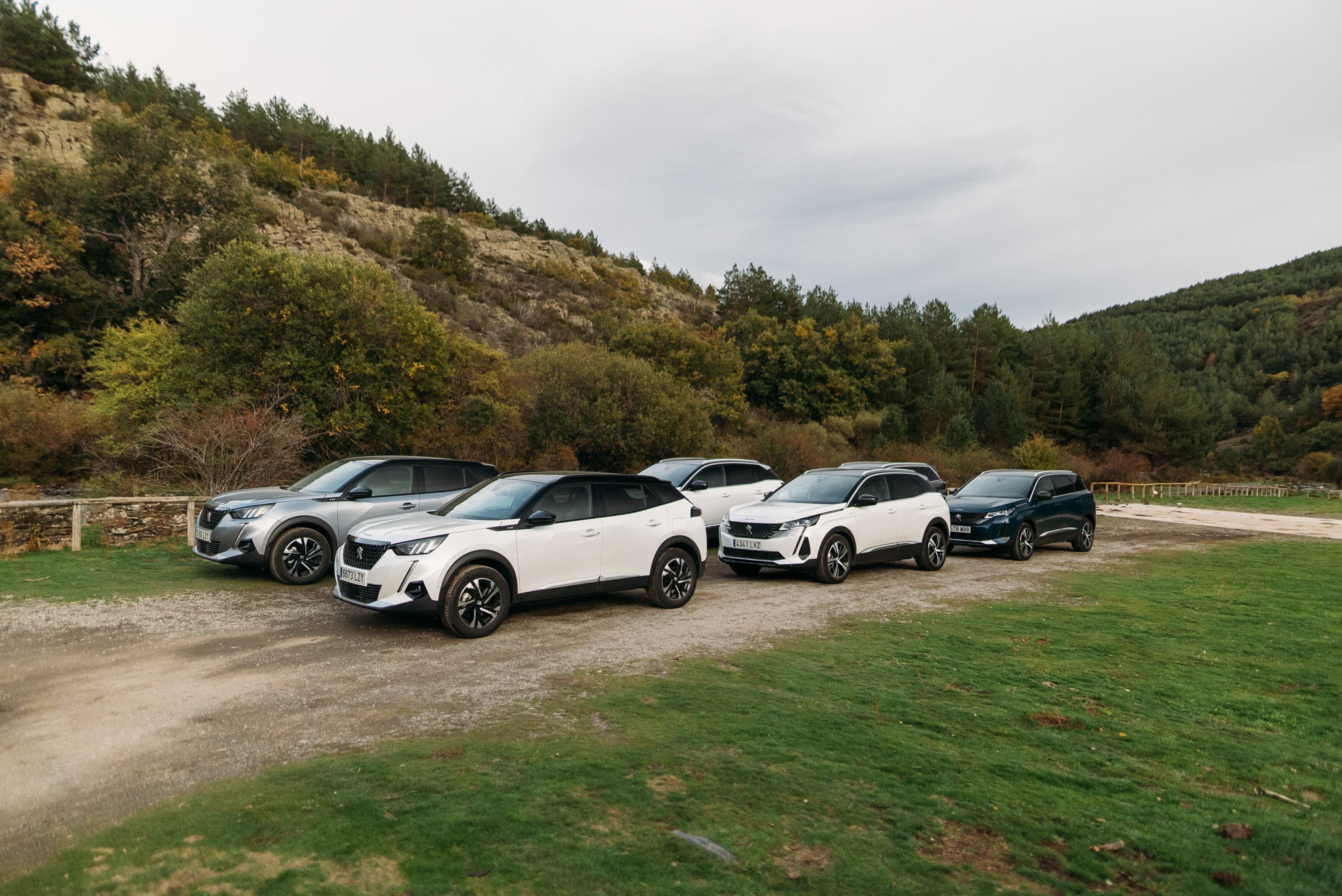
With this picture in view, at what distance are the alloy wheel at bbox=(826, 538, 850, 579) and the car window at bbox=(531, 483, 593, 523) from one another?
4429 millimetres

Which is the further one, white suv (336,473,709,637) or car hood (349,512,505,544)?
car hood (349,512,505,544)

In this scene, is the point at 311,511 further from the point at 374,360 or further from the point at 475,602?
the point at 374,360

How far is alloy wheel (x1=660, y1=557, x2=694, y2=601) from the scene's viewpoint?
390 inches

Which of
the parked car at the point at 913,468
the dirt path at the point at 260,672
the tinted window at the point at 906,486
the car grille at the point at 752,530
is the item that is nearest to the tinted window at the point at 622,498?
the dirt path at the point at 260,672

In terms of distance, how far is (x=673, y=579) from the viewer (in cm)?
1001

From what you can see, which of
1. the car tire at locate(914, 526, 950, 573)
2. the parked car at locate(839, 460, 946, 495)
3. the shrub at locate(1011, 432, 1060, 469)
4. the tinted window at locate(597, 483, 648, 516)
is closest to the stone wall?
the tinted window at locate(597, 483, 648, 516)

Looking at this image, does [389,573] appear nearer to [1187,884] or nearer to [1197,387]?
[1187,884]

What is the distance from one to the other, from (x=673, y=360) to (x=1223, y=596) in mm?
35284

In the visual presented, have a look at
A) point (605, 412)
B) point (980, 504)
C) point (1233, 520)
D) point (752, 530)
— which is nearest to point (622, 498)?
point (752, 530)

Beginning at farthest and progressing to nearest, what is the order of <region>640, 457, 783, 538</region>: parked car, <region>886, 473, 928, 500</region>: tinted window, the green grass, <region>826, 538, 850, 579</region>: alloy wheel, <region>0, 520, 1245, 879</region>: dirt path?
1. <region>640, 457, 783, 538</region>: parked car
2. <region>886, 473, 928, 500</region>: tinted window
3. <region>826, 538, 850, 579</region>: alloy wheel
4. the green grass
5. <region>0, 520, 1245, 879</region>: dirt path

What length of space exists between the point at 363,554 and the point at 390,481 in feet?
13.2

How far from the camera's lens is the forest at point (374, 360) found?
20828 millimetres

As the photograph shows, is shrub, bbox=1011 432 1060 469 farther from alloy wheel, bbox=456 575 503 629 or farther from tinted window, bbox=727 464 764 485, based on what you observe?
alloy wheel, bbox=456 575 503 629

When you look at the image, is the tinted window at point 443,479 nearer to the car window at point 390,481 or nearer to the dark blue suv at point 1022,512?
the car window at point 390,481
